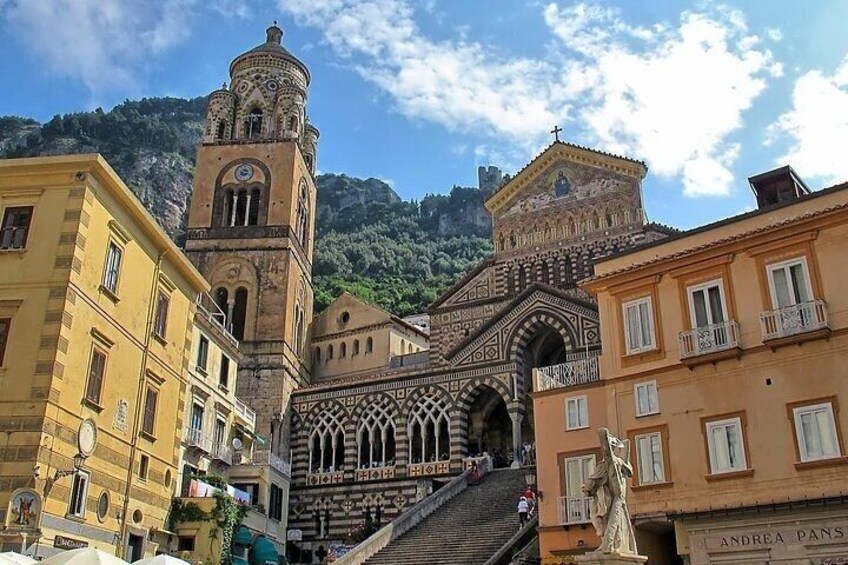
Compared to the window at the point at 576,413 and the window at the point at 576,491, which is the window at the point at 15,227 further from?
the window at the point at 576,491

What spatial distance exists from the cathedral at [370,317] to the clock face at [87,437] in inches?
706

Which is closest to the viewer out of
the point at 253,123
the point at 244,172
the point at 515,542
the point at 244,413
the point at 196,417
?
the point at 515,542

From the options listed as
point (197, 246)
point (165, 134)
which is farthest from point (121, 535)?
point (165, 134)

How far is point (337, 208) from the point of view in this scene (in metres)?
121

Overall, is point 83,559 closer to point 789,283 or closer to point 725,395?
point 725,395

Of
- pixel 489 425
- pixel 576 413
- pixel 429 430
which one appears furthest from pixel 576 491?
pixel 489 425

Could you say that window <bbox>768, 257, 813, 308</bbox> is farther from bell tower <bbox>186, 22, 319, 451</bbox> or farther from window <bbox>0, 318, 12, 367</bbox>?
bell tower <bbox>186, 22, 319, 451</bbox>

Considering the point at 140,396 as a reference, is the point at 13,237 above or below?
above

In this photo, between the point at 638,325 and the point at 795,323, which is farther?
the point at 638,325

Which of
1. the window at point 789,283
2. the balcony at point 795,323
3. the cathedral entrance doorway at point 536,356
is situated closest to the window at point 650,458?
the balcony at point 795,323

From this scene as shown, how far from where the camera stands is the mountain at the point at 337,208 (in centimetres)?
9362

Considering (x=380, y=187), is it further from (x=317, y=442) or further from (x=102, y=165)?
(x=102, y=165)

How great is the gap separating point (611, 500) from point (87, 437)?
475 inches

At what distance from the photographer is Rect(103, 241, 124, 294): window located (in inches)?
790
